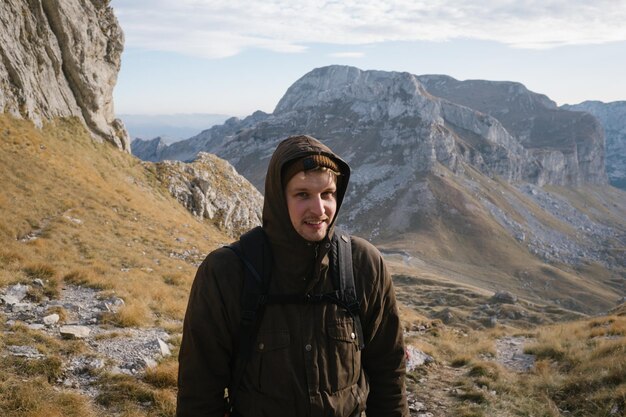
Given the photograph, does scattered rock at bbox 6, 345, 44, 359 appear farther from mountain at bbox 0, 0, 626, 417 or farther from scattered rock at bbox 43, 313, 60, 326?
scattered rock at bbox 43, 313, 60, 326

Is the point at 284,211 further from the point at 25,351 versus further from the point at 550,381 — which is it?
the point at 550,381

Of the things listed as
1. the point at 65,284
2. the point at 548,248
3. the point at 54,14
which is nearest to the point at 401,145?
the point at 548,248

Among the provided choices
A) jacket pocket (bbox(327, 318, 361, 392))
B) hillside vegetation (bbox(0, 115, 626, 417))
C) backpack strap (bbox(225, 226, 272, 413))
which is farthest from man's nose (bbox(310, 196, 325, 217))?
hillside vegetation (bbox(0, 115, 626, 417))

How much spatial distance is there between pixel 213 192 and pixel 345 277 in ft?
156

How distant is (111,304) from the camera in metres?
12.5

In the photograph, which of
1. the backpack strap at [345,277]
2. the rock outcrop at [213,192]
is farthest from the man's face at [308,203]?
the rock outcrop at [213,192]

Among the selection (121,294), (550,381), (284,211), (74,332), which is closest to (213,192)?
(121,294)

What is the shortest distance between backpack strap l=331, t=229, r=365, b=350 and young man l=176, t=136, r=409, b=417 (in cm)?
3

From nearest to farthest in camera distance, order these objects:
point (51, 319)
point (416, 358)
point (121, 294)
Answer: point (51, 319) → point (416, 358) → point (121, 294)

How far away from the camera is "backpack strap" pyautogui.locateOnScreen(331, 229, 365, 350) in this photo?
12.0ft

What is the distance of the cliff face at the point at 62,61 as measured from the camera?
104ft

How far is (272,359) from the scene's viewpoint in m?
3.43

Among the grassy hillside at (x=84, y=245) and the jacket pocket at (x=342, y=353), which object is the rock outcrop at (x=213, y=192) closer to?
the grassy hillside at (x=84, y=245)

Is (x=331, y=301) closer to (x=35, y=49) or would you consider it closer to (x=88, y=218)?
(x=88, y=218)
